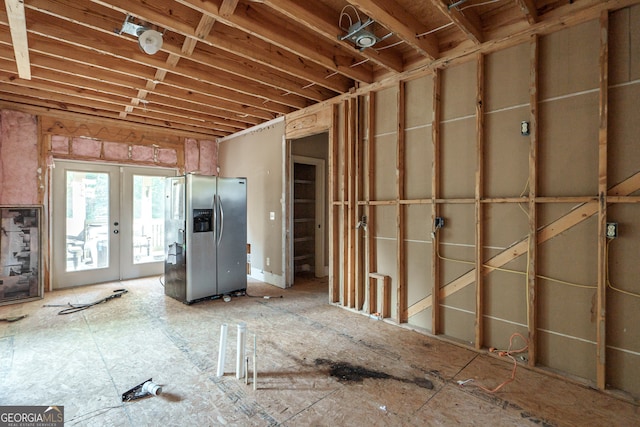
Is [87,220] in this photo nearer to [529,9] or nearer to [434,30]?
[434,30]

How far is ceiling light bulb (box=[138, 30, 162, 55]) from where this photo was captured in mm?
2805

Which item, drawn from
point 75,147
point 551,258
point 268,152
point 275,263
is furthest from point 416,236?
point 75,147

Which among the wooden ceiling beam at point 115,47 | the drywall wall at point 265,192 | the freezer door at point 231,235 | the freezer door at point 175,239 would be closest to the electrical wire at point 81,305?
the freezer door at point 175,239

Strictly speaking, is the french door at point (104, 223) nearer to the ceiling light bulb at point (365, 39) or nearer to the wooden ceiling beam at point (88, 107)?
the wooden ceiling beam at point (88, 107)

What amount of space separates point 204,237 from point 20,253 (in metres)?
2.82

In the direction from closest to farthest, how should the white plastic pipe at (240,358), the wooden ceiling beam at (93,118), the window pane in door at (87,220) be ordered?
the white plastic pipe at (240,358)
the wooden ceiling beam at (93,118)
the window pane in door at (87,220)

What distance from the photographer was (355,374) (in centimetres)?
264

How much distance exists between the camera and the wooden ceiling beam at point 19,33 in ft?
7.88

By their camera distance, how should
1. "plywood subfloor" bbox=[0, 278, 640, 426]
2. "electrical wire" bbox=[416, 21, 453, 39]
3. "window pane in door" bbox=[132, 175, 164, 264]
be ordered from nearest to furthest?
"plywood subfloor" bbox=[0, 278, 640, 426] < "electrical wire" bbox=[416, 21, 453, 39] < "window pane in door" bbox=[132, 175, 164, 264]

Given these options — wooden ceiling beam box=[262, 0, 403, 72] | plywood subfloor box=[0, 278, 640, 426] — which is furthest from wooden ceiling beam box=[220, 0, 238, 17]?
plywood subfloor box=[0, 278, 640, 426]

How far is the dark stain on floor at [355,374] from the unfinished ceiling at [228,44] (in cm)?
296

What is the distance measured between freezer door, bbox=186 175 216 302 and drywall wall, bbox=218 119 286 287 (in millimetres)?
1209

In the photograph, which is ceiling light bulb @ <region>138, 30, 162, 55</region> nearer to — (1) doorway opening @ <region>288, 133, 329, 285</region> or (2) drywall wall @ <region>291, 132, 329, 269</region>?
(2) drywall wall @ <region>291, 132, 329, 269</region>

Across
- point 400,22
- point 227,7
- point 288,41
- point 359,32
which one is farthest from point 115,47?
point 400,22
